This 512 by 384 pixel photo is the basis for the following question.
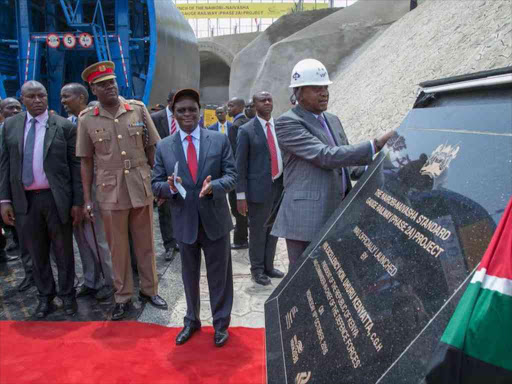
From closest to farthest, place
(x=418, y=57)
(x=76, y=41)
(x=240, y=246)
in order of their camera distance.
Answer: (x=240, y=246), (x=76, y=41), (x=418, y=57)

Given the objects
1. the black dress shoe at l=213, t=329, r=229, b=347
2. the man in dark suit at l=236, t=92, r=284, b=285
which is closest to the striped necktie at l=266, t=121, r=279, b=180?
the man in dark suit at l=236, t=92, r=284, b=285

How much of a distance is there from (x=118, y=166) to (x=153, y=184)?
0.60 metres

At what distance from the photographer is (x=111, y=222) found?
3.48 metres

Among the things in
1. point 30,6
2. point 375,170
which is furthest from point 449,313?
point 30,6

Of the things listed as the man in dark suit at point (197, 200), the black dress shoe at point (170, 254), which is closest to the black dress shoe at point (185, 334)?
the man in dark suit at point (197, 200)

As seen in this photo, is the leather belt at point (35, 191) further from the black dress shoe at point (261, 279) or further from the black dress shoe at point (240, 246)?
the black dress shoe at point (240, 246)

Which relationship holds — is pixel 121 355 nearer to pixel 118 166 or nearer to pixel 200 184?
pixel 200 184

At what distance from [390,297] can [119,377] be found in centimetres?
217

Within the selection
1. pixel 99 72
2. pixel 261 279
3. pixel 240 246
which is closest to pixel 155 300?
pixel 261 279

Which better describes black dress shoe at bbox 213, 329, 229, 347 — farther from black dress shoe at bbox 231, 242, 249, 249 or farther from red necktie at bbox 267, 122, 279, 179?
black dress shoe at bbox 231, 242, 249, 249

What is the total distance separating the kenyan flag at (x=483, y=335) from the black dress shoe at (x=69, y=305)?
3.45 m

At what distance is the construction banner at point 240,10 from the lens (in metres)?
25.5

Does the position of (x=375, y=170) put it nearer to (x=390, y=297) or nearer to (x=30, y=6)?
(x=390, y=297)

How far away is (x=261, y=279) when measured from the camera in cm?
422
